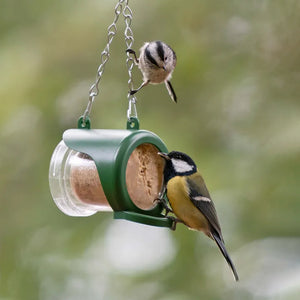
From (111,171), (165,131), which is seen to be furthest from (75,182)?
(165,131)

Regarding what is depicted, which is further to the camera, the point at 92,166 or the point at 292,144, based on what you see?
the point at 292,144

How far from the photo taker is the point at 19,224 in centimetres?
414

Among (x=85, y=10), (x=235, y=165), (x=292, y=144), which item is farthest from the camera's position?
(x=85, y=10)

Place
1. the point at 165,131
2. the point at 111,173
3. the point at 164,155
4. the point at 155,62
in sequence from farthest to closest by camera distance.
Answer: the point at 165,131 < the point at 155,62 < the point at 164,155 < the point at 111,173

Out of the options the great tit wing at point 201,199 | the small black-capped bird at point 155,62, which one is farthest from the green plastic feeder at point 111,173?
the small black-capped bird at point 155,62

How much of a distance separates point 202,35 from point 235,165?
86 cm

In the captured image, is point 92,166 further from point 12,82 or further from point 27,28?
point 27,28

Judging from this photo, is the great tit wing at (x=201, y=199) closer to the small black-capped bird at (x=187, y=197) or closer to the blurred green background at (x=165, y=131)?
the small black-capped bird at (x=187, y=197)

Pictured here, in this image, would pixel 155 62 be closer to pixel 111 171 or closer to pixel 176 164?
pixel 176 164

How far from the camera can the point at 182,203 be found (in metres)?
2.76

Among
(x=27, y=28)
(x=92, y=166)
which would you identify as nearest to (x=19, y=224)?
(x=27, y=28)

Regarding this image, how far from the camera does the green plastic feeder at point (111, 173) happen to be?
255 centimetres

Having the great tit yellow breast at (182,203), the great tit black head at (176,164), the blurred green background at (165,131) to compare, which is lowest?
→ the great tit yellow breast at (182,203)

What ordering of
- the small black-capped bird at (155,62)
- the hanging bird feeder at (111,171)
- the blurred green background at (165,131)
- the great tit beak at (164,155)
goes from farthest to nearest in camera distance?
the blurred green background at (165,131), the small black-capped bird at (155,62), the great tit beak at (164,155), the hanging bird feeder at (111,171)
